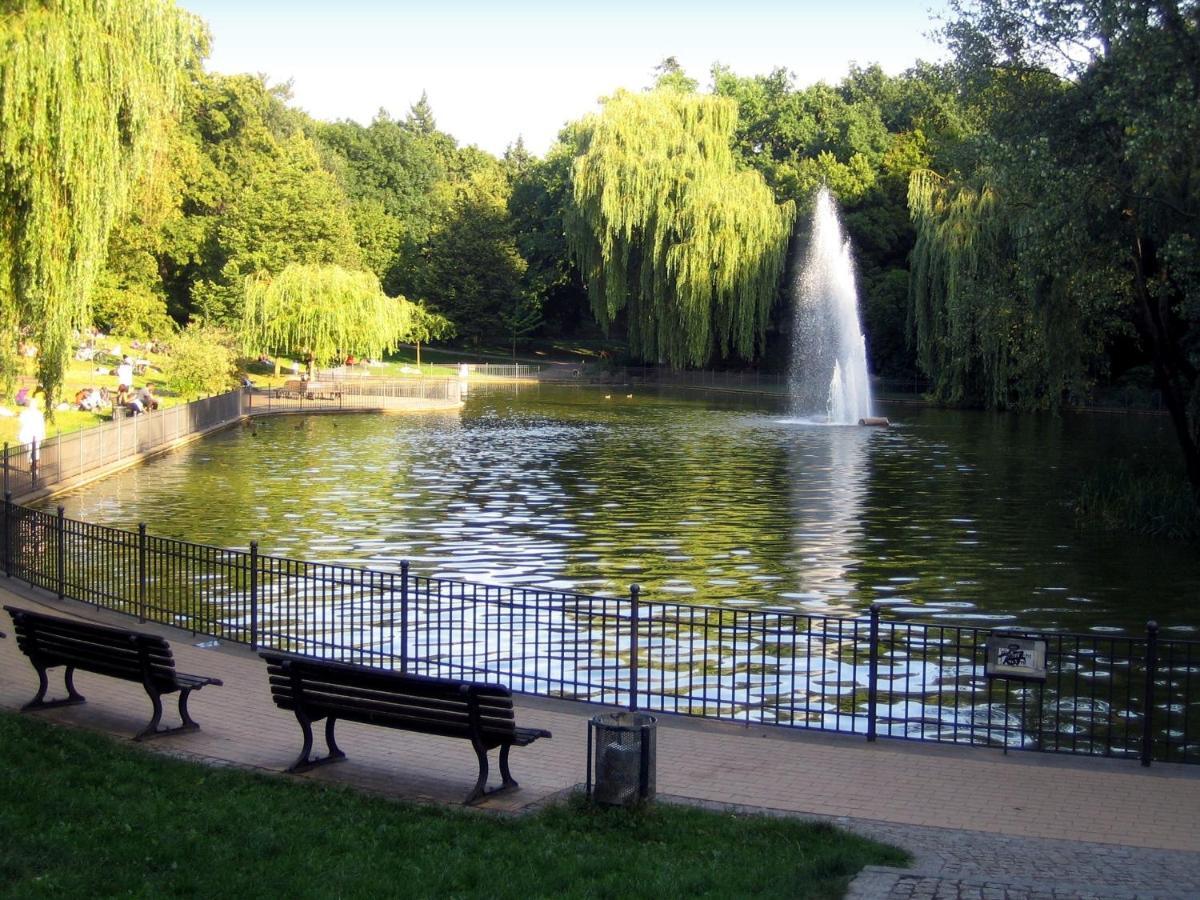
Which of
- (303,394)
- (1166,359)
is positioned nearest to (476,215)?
(303,394)

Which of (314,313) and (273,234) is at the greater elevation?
(273,234)

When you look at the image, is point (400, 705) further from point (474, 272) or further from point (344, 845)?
point (474, 272)

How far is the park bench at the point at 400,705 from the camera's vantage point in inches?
354

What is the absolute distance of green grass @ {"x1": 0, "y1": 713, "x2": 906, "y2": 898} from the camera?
701 cm

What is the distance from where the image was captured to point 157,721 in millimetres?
10453

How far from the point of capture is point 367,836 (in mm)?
7891

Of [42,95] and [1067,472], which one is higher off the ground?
[42,95]

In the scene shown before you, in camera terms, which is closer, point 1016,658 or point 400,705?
point 400,705

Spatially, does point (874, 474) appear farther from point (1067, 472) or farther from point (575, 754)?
point (575, 754)

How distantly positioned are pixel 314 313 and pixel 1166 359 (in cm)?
5091

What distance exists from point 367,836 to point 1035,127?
2052cm

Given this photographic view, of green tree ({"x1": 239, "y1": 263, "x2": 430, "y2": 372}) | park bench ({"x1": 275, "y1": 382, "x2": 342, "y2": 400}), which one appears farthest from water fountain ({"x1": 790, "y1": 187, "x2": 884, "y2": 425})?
green tree ({"x1": 239, "y1": 263, "x2": 430, "y2": 372})

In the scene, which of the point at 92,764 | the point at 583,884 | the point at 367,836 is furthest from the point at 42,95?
the point at 583,884

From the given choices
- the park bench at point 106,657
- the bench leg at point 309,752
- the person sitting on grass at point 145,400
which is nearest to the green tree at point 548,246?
the person sitting on grass at point 145,400
